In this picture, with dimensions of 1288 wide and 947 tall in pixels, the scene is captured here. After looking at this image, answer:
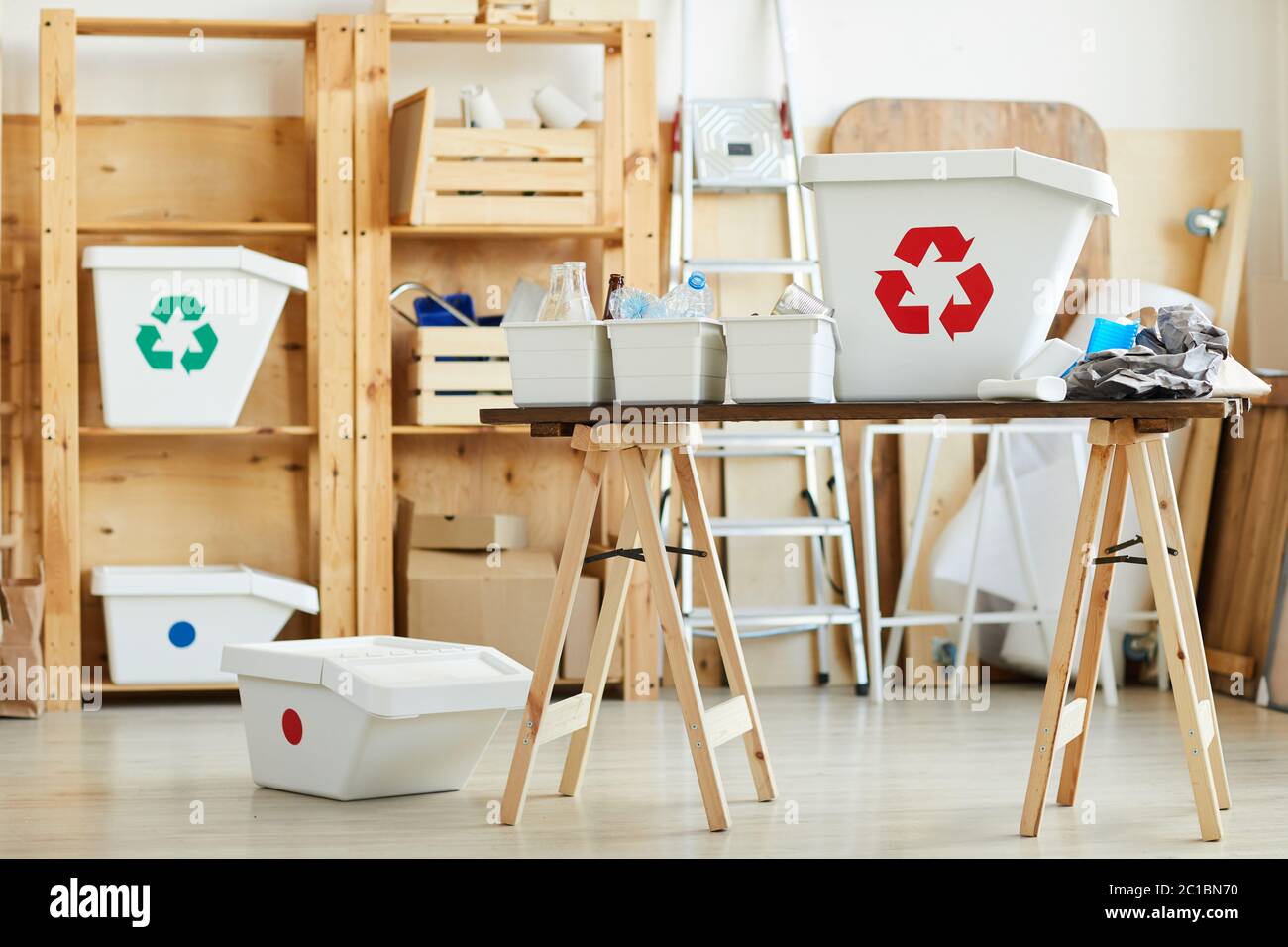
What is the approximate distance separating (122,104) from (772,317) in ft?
8.40

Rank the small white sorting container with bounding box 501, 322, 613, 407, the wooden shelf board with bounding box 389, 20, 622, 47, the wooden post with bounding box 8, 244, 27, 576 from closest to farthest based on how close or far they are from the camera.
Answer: the small white sorting container with bounding box 501, 322, 613, 407 → the wooden shelf board with bounding box 389, 20, 622, 47 → the wooden post with bounding box 8, 244, 27, 576

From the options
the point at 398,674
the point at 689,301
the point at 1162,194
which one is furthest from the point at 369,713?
the point at 1162,194

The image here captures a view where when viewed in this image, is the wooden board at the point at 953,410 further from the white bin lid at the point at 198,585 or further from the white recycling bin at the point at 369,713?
the white bin lid at the point at 198,585

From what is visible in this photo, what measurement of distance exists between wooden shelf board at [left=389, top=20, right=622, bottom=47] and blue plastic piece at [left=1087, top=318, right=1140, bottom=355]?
1.94 meters

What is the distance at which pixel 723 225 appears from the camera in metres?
4.33

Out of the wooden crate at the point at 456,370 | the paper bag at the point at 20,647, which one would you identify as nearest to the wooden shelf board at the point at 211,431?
the wooden crate at the point at 456,370

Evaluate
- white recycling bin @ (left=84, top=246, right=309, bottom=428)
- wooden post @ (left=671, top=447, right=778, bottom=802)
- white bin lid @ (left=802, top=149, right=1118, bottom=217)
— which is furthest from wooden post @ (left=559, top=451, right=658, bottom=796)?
white recycling bin @ (left=84, top=246, right=309, bottom=428)

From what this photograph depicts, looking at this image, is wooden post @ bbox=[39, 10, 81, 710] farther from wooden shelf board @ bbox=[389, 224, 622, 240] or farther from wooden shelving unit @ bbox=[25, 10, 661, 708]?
wooden shelf board @ bbox=[389, 224, 622, 240]

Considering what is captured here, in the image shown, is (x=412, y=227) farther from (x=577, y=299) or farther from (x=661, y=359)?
(x=661, y=359)

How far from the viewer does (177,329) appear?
151 inches

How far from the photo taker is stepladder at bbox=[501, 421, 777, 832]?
99.6 inches

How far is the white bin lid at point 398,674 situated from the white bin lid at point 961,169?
3.47ft

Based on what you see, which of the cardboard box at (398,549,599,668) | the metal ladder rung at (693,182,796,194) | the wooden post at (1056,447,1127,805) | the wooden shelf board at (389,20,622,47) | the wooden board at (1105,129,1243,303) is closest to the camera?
the wooden post at (1056,447,1127,805)
